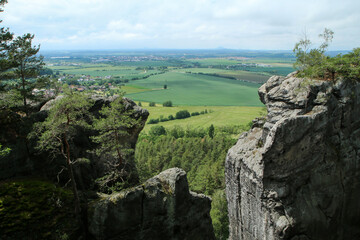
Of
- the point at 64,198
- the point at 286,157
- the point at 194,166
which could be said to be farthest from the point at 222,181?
the point at 64,198

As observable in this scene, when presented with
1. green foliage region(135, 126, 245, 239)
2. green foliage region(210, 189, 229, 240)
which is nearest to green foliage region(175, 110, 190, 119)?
green foliage region(135, 126, 245, 239)

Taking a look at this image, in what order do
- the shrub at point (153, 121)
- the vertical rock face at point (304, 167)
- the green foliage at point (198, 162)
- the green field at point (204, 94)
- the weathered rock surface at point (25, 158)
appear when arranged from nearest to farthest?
the vertical rock face at point (304, 167) < the weathered rock surface at point (25, 158) < the green foliage at point (198, 162) < the shrub at point (153, 121) < the green field at point (204, 94)

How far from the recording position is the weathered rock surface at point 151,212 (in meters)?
15.8

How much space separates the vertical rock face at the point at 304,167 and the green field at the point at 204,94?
11301 centimetres

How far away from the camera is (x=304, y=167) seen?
690 inches

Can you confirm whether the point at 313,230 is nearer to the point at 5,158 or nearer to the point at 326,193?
the point at 326,193

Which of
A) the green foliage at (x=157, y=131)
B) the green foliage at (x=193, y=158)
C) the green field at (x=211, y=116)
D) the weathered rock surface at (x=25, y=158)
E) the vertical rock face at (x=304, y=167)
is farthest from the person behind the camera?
the green field at (x=211, y=116)

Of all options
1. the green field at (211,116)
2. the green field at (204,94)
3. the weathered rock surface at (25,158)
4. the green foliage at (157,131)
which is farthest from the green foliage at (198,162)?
the green field at (204,94)

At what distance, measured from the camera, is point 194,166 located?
56.4m

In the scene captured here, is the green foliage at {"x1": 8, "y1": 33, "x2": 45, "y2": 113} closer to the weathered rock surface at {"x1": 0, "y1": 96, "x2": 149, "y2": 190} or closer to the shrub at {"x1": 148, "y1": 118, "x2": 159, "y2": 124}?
the weathered rock surface at {"x1": 0, "y1": 96, "x2": 149, "y2": 190}

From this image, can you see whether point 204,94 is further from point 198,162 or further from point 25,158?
point 25,158

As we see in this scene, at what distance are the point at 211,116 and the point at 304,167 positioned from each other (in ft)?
304

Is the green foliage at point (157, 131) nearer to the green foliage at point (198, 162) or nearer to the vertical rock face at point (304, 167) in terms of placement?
the green foliage at point (198, 162)

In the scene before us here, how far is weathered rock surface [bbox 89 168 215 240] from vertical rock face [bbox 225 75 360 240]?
432 cm
